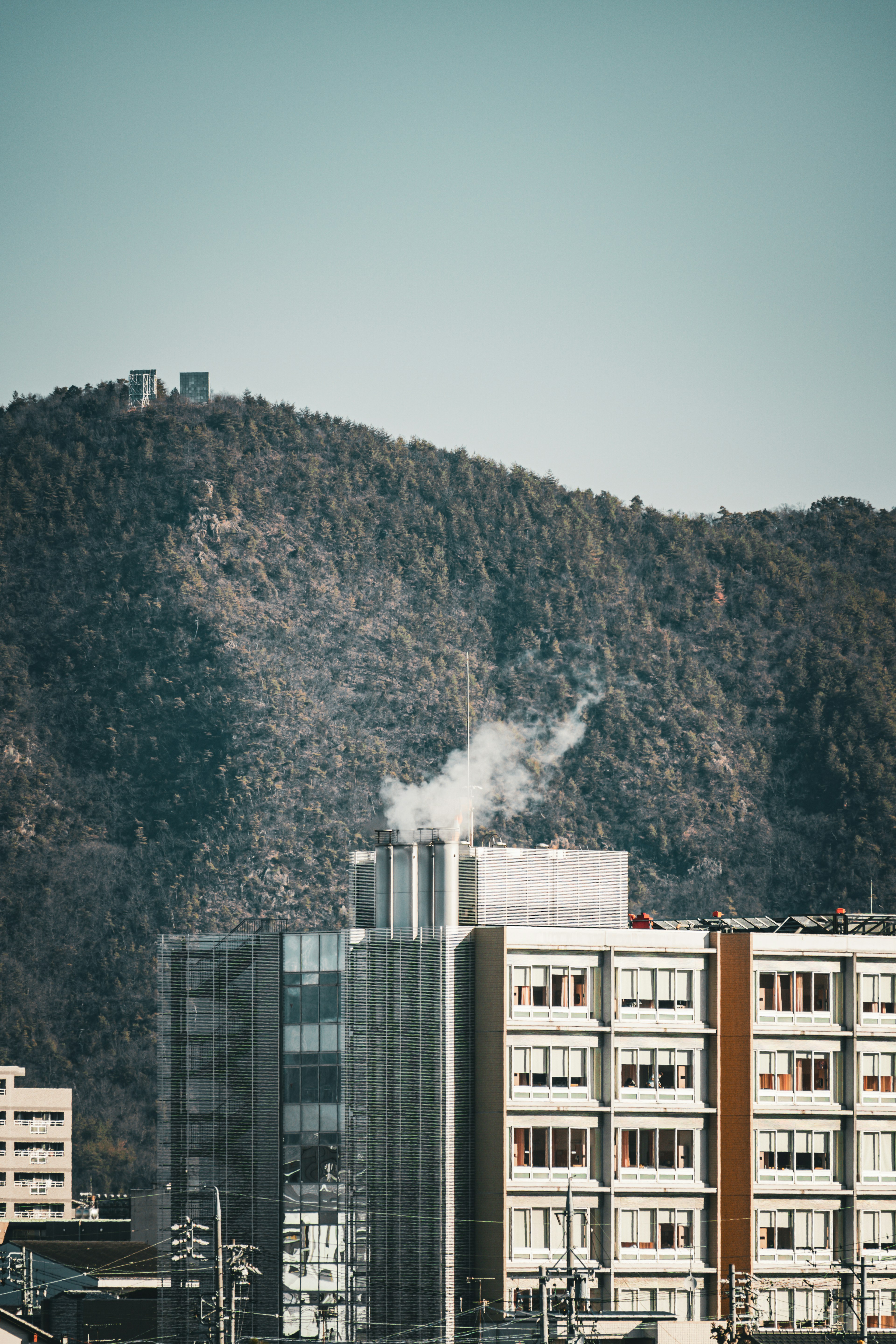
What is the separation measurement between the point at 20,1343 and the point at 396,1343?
19131 millimetres

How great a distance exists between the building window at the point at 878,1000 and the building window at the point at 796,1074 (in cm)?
269

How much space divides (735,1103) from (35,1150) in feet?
332

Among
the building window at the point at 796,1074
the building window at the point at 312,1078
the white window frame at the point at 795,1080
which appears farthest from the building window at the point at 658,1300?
the building window at the point at 312,1078

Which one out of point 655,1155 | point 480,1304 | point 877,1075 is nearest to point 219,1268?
point 480,1304

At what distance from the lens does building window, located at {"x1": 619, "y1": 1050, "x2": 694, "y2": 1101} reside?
312 feet

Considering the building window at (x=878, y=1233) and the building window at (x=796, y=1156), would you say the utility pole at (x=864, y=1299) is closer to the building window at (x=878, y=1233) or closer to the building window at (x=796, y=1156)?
the building window at (x=878, y=1233)

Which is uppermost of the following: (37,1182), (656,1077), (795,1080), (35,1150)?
(656,1077)

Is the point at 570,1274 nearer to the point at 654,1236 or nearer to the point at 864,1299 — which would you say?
the point at 654,1236

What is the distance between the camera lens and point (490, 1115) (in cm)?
9425

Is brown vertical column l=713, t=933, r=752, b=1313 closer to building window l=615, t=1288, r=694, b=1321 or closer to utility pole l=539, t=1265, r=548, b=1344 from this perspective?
building window l=615, t=1288, r=694, b=1321

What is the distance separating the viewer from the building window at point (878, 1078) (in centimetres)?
9731

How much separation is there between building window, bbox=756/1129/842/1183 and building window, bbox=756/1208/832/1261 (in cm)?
142

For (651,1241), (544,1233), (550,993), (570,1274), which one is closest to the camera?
(570,1274)

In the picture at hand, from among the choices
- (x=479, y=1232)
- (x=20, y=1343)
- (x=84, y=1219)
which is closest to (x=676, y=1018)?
(x=479, y=1232)
